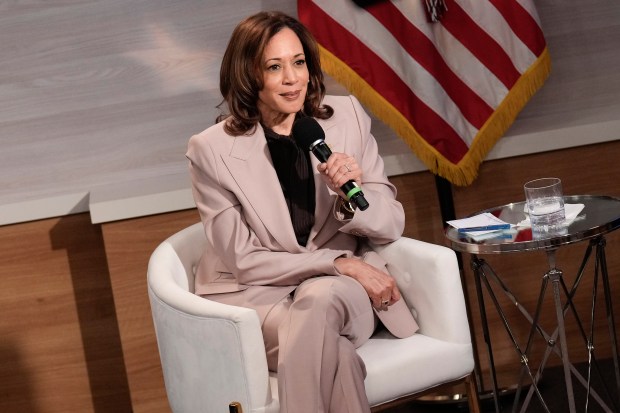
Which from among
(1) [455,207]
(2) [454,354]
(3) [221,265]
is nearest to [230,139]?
(3) [221,265]

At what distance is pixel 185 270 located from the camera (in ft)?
11.6

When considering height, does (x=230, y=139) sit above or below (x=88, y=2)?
below

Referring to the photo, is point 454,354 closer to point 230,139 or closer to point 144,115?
point 230,139

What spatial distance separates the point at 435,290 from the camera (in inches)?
124

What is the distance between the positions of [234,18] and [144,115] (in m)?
0.54

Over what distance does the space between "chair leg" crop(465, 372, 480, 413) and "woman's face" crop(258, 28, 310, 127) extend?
1002 millimetres

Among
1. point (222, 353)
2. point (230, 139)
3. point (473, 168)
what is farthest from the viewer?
point (473, 168)

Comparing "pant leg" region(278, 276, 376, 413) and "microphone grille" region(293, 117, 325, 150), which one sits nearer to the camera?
"pant leg" region(278, 276, 376, 413)

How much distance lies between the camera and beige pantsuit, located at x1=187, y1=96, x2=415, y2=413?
312cm

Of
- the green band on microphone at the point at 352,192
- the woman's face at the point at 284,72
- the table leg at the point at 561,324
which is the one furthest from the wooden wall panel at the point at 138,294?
the table leg at the point at 561,324

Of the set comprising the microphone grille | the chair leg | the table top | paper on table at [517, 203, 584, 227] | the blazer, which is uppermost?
the microphone grille

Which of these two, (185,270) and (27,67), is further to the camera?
(27,67)

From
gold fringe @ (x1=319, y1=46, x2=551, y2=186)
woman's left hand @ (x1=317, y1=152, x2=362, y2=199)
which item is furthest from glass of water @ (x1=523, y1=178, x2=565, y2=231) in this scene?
gold fringe @ (x1=319, y1=46, x2=551, y2=186)

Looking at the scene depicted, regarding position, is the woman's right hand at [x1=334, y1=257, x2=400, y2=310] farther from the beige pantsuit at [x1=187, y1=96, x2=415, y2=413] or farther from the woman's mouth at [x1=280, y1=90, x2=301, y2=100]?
the woman's mouth at [x1=280, y1=90, x2=301, y2=100]
